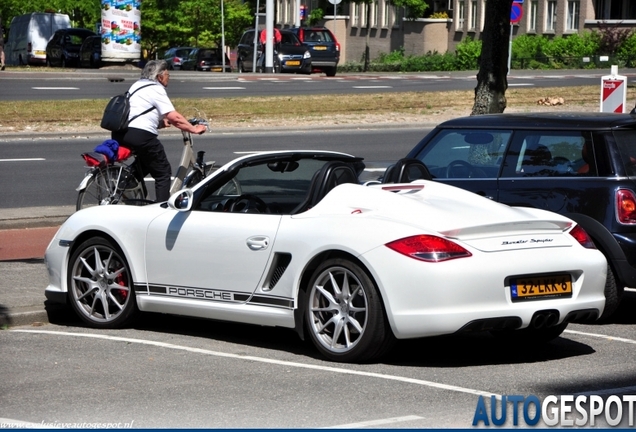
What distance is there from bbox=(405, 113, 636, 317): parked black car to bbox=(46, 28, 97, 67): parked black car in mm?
43250

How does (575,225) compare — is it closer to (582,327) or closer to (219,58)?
(582,327)

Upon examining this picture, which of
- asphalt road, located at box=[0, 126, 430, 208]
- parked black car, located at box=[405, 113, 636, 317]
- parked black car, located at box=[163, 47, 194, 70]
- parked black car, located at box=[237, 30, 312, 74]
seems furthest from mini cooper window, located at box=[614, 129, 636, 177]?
parked black car, located at box=[163, 47, 194, 70]

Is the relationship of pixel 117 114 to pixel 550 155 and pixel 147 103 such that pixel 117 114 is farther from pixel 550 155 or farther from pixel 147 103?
pixel 550 155

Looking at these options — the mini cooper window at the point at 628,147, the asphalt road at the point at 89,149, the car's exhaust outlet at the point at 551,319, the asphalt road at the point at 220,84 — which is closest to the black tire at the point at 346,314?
the car's exhaust outlet at the point at 551,319

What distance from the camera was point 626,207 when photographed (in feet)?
28.6

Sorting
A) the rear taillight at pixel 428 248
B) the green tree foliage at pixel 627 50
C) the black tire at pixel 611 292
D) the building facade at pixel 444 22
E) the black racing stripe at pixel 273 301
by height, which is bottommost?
the black tire at pixel 611 292

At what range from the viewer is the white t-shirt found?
12352 mm

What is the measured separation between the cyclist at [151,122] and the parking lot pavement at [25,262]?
1306mm

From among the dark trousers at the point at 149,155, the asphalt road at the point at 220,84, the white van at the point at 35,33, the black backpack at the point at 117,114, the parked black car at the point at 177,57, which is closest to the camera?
the black backpack at the point at 117,114

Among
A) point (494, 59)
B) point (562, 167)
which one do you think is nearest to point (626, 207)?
point (562, 167)

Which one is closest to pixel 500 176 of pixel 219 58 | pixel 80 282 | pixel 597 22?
pixel 80 282

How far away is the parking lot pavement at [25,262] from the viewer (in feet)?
29.9

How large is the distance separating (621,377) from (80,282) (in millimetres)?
3891

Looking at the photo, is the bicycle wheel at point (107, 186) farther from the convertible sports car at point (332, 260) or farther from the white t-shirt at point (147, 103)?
the convertible sports car at point (332, 260)
